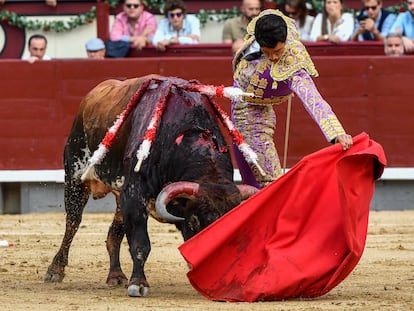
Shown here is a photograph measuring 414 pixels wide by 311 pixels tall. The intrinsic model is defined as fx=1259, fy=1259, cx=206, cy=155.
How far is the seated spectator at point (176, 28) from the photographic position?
31.5 ft

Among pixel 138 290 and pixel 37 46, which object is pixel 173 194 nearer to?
pixel 138 290

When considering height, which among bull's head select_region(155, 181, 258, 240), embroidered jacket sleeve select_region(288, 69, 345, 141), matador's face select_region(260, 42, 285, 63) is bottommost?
bull's head select_region(155, 181, 258, 240)

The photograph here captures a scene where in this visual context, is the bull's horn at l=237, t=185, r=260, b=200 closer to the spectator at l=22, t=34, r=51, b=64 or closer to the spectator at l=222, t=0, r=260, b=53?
the spectator at l=222, t=0, r=260, b=53

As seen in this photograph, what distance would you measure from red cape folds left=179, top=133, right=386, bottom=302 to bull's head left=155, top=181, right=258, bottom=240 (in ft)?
0.21

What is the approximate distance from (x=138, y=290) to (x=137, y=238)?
244mm

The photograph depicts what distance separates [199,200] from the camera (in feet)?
17.5

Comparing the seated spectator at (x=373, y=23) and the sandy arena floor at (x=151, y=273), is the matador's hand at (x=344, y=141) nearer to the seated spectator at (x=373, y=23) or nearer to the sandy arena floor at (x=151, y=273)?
the sandy arena floor at (x=151, y=273)

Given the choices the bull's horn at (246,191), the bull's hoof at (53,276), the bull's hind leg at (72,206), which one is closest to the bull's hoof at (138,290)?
the bull's horn at (246,191)

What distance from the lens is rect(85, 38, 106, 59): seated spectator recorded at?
9695mm

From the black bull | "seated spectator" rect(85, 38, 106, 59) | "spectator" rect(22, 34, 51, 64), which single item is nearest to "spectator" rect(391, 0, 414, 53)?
"seated spectator" rect(85, 38, 106, 59)

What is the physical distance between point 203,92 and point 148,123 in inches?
11.5

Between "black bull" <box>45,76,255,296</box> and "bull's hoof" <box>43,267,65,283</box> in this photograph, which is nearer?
"black bull" <box>45,76,255,296</box>

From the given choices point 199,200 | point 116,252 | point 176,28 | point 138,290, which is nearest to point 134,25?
point 176,28

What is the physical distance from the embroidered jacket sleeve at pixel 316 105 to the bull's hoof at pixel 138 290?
1046 mm
